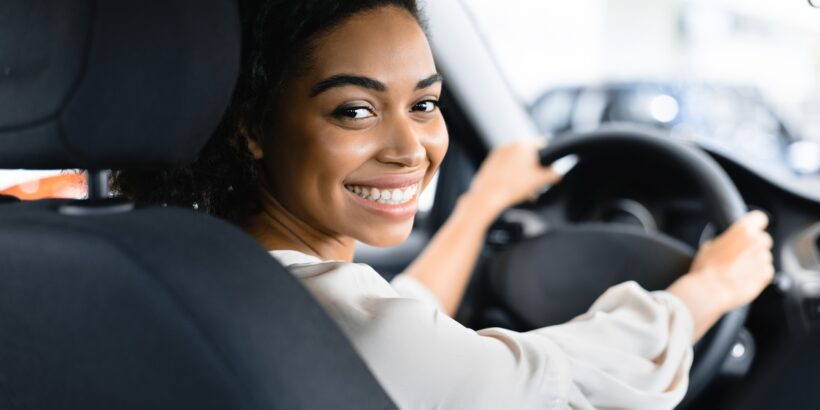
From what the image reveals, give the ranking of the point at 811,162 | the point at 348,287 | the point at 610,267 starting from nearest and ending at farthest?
the point at 348,287 < the point at 610,267 < the point at 811,162

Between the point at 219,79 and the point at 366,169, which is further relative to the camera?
the point at 366,169

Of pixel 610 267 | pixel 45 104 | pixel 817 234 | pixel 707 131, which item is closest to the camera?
pixel 45 104

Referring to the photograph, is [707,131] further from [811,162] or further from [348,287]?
[348,287]

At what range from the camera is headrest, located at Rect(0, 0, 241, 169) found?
788mm

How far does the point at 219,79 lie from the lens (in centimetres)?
86

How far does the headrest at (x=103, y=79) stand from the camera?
0.79 meters

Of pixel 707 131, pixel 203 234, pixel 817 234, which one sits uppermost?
pixel 203 234

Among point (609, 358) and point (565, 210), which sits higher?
point (609, 358)

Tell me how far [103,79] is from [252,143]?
0.42 m

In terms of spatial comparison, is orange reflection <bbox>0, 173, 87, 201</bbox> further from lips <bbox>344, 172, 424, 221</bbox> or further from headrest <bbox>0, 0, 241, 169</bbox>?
headrest <bbox>0, 0, 241, 169</bbox>

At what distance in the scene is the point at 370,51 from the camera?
1.13m

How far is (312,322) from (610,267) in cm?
97

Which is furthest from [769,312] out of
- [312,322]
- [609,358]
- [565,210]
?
[312,322]

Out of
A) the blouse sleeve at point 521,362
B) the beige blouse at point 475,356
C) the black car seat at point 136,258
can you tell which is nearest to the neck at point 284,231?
the beige blouse at point 475,356
